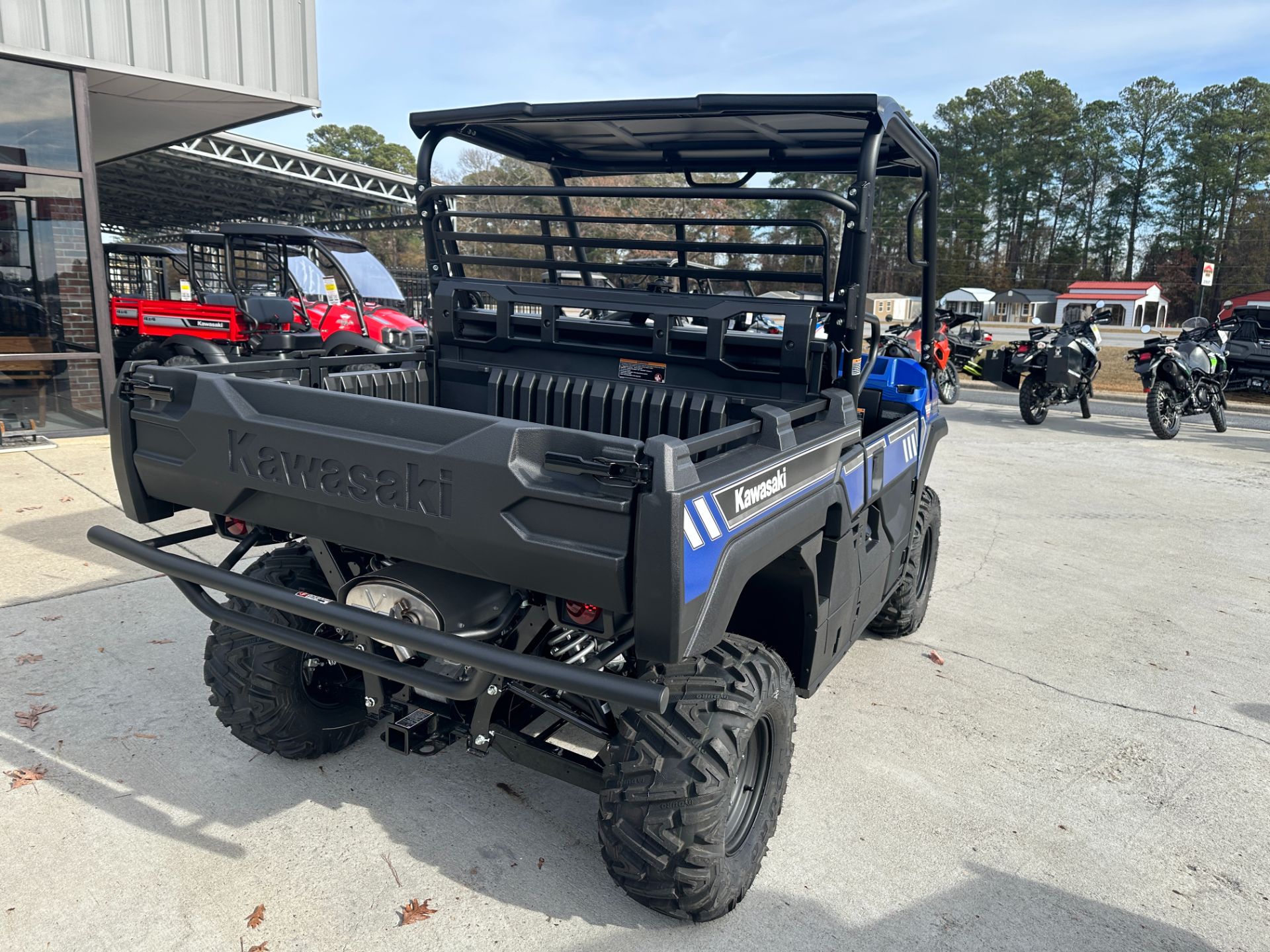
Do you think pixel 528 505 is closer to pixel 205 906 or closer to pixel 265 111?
pixel 205 906

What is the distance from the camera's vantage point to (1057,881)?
8.18ft

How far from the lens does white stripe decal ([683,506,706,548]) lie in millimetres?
1742

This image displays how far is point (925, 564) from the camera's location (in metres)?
4.29

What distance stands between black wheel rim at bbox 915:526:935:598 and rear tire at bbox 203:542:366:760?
2.56 meters

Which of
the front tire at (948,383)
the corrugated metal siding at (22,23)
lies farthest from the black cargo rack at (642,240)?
the front tire at (948,383)

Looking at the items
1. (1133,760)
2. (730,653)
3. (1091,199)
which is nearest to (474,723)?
(730,653)

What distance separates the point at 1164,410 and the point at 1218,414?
109 cm

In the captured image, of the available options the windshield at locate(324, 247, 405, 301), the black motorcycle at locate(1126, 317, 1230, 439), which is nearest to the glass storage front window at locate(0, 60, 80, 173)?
the windshield at locate(324, 247, 405, 301)

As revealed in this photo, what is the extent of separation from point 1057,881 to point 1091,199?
7381 cm

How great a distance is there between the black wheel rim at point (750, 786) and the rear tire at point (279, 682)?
4.39ft

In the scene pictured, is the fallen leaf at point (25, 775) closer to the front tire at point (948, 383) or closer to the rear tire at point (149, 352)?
the rear tire at point (149, 352)

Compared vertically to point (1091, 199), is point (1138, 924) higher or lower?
lower

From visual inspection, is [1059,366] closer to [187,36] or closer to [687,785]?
[187,36]

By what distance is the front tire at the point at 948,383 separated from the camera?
13.0 meters
